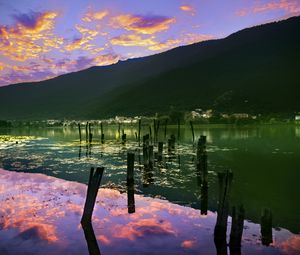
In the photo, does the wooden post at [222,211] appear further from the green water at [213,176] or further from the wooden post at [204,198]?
the wooden post at [204,198]

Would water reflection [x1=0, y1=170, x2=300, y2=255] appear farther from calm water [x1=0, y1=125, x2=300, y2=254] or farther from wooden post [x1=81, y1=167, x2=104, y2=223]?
wooden post [x1=81, y1=167, x2=104, y2=223]

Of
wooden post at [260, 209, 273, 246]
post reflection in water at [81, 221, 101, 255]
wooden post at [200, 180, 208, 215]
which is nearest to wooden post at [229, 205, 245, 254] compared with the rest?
wooden post at [260, 209, 273, 246]

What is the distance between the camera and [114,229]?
1825 centimetres

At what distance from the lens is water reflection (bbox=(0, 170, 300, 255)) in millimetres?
15516

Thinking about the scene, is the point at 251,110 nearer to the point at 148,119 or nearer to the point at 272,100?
the point at 272,100

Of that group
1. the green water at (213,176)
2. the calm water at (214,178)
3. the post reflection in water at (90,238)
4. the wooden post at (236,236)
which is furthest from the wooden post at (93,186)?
the green water at (213,176)

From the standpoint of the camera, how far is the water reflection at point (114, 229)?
50.9 ft

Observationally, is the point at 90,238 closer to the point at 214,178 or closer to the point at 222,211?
the point at 222,211

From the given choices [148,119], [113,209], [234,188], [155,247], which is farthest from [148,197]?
[148,119]

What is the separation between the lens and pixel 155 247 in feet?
51.8

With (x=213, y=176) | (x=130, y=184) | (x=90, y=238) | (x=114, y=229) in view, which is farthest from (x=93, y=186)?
(x=213, y=176)

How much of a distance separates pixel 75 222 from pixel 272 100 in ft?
617

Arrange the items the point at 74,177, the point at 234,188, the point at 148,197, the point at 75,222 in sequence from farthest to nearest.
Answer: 1. the point at 74,177
2. the point at 234,188
3. the point at 148,197
4. the point at 75,222

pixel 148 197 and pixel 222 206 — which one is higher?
pixel 222 206
